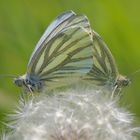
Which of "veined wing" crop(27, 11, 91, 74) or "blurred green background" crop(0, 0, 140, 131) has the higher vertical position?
"blurred green background" crop(0, 0, 140, 131)

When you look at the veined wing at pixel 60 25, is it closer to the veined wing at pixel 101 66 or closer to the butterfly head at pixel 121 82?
the veined wing at pixel 101 66

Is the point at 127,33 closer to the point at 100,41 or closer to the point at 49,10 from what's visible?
the point at 49,10

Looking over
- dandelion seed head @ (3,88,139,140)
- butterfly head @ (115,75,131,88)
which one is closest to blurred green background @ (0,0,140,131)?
butterfly head @ (115,75,131,88)

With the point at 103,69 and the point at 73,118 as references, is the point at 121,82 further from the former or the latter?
the point at 73,118

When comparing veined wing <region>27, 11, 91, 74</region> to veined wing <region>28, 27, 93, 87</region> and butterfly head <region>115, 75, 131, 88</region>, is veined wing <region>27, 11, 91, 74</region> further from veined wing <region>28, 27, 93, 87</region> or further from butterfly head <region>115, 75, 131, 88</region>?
butterfly head <region>115, 75, 131, 88</region>

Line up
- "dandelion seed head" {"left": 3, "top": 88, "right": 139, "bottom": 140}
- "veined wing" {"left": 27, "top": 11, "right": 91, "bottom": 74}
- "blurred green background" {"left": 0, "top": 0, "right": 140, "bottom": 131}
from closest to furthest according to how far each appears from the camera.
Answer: "dandelion seed head" {"left": 3, "top": 88, "right": 139, "bottom": 140} < "veined wing" {"left": 27, "top": 11, "right": 91, "bottom": 74} < "blurred green background" {"left": 0, "top": 0, "right": 140, "bottom": 131}

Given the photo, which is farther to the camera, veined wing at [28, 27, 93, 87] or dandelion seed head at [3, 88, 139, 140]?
veined wing at [28, 27, 93, 87]

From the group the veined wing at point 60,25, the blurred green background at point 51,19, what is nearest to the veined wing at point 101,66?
the veined wing at point 60,25

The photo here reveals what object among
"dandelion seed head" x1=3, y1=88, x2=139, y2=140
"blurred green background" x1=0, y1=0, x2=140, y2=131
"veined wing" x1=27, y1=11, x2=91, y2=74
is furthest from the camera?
"blurred green background" x1=0, y1=0, x2=140, y2=131
